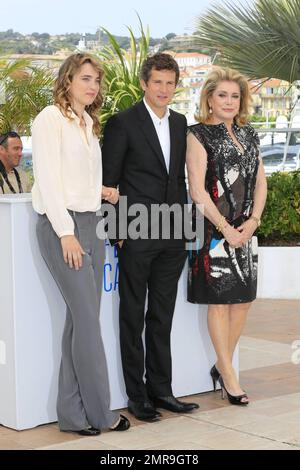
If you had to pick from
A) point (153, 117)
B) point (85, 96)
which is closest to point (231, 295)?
A: point (153, 117)

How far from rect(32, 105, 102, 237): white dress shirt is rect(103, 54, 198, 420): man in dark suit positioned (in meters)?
0.25

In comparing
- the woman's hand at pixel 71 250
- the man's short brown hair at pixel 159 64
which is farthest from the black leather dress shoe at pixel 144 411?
the man's short brown hair at pixel 159 64

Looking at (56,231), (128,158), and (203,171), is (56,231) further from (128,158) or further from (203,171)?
(203,171)

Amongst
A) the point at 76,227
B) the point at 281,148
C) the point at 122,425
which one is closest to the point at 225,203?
the point at 76,227

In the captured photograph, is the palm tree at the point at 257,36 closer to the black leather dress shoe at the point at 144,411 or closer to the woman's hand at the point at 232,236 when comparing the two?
the woman's hand at the point at 232,236

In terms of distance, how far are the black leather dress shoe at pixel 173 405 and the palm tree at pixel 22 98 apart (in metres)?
5.22

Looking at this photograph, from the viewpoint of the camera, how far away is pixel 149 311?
4.99 m

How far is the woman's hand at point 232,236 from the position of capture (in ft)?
16.4

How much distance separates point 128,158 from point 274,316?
3.85 m

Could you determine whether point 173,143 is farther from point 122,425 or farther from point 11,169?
point 11,169

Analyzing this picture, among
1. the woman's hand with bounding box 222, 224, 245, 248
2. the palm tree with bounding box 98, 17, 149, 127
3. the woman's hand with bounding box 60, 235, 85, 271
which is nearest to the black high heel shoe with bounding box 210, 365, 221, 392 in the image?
the woman's hand with bounding box 222, 224, 245, 248

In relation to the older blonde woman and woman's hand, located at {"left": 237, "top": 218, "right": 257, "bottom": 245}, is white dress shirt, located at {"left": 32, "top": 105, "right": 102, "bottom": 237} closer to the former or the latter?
the older blonde woman

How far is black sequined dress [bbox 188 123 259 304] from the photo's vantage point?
198 inches

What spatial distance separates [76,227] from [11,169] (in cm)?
299
